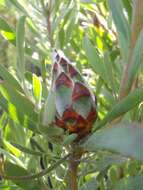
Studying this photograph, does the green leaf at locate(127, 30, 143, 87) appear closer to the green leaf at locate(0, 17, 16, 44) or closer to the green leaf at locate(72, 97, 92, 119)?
the green leaf at locate(72, 97, 92, 119)

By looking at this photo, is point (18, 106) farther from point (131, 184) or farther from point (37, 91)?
point (131, 184)

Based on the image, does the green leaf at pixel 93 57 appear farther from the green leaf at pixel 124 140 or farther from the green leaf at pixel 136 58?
the green leaf at pixel 124 140

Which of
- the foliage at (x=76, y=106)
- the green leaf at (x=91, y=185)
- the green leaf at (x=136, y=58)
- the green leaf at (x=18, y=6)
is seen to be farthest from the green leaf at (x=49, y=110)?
the green leaf at (x=18, y=6)

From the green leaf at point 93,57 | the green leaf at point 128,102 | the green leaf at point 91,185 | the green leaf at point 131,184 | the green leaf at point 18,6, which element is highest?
the green leaf at point 18,6

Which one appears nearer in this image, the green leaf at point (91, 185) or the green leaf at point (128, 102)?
the green leaf at point (128, 102)

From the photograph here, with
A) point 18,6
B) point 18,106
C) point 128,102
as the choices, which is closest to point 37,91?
point 18,106

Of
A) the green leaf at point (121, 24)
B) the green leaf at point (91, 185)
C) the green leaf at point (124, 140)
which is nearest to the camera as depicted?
the green leaf at point (124, 140)

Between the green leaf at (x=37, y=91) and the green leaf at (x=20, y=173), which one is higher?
the green leaf at (x=37, y=91)

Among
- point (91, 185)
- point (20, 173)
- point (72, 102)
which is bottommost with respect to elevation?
point (91, 185)
